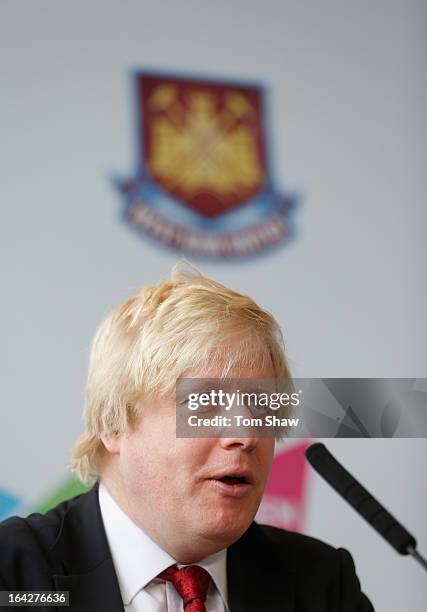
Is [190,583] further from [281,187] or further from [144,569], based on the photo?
[281,187]

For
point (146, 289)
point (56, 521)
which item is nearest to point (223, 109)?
point (146, 289)

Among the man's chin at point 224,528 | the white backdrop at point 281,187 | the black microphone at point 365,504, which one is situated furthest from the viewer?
the white backdrop at point 281,187

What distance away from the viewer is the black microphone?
65 cm

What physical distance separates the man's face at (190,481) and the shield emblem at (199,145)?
0.58 m

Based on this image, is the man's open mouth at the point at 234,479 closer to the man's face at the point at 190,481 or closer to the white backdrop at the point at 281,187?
the man's face at the point at 190,481

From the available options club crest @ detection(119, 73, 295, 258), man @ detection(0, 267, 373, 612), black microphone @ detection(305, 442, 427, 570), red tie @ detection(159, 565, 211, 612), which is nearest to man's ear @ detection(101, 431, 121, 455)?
man @ detection(0, 267, 373, 612)

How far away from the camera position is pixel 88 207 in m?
1.34

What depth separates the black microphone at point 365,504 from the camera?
0.65m

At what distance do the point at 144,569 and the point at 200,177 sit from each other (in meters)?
0.75

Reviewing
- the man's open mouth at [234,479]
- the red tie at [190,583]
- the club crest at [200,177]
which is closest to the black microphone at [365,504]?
the man's open mouth at [234,479]

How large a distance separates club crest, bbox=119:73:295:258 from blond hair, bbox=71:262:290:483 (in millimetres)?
448

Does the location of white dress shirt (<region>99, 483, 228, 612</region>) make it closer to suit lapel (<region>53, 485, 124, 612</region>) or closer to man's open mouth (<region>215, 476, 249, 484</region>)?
suit lapel (<region>53, 485, 124, 612</region>)

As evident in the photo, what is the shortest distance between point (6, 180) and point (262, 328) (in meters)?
0.61

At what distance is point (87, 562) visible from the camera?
34.4 inches
